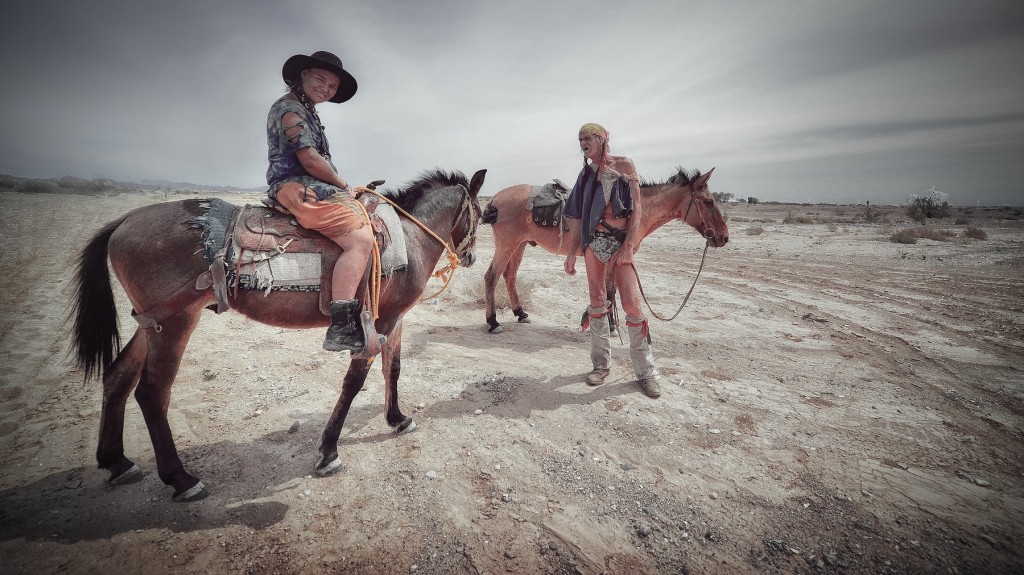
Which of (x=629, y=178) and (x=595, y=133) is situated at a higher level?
(x=595, y=133)

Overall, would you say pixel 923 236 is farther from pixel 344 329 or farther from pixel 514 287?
pixel 344 329

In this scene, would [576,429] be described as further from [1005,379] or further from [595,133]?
[1005,379]

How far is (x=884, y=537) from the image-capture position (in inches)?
91.4

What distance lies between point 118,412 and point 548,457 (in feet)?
10.9

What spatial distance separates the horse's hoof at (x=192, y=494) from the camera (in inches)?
102

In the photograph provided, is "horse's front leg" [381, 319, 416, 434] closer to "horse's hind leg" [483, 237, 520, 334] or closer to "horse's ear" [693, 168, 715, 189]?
"horse's hind leg" [483, 237, 520, 334]

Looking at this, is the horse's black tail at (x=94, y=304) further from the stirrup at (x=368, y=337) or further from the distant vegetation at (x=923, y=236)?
the distant vegetation at (x=923, y=236)

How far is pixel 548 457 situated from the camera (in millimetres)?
3102

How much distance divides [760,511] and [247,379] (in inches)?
197

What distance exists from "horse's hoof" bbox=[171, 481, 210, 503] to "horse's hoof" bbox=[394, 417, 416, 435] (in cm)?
139

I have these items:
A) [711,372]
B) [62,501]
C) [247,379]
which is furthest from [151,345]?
[711,372]

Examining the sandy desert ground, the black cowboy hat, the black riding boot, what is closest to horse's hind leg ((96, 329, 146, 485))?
the sandy desert ground

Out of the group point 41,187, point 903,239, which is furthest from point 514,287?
point 41,187

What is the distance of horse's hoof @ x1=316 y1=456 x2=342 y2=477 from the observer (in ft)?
9.46
